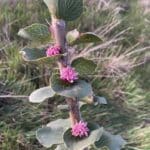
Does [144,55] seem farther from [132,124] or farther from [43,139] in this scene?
[43,139]

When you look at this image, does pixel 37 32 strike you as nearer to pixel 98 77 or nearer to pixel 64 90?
pixel 64 90

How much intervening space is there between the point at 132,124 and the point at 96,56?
36 cm

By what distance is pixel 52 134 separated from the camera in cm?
90

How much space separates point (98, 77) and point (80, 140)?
1.04 m

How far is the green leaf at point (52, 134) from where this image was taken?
0.87 metres

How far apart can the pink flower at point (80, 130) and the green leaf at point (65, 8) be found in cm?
21

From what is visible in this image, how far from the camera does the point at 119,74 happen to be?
1.93 m

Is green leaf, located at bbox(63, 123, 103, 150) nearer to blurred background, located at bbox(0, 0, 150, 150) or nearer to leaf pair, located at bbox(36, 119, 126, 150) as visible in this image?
leaf pair, located at bbox(36, 119, 126, 150)

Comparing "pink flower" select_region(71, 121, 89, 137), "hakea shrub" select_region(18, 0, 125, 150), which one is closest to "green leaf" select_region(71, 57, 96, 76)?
"hakea shrub" select_region(18, 0, 125, 150)

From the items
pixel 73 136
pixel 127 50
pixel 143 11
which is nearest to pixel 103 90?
pixel 127 50

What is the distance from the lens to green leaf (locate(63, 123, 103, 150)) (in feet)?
2.80

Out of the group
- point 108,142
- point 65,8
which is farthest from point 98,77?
point 65,8

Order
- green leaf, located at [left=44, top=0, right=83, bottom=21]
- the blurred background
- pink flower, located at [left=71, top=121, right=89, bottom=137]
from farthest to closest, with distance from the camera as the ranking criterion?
the blurred background, pink flower, located at [left=71, top=121, right=89, bottom=137], green leaf, located at [left=44, top=0, right=83, bottom=21]

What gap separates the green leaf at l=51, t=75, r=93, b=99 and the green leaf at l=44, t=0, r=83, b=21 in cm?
12
